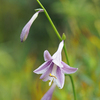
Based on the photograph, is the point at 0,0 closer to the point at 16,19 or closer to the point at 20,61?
the point at 16,19

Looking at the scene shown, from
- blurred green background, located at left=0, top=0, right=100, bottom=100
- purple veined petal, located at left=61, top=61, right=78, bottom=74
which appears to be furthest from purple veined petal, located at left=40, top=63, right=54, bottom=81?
blurred green background, located at left=0, top=0, right=100, bottom=100

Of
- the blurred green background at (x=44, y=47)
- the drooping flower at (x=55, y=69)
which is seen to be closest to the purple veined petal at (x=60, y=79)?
the drooping flower at (x=55, y=69)

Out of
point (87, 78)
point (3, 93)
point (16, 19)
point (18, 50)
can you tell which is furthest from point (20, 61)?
point (87, 78)

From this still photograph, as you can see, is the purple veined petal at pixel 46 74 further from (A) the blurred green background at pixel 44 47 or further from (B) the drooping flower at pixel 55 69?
(A) the blurred green background at pixel 44 47

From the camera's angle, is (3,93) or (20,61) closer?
(3,93)

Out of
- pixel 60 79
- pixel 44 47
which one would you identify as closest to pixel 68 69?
pixel 60 79

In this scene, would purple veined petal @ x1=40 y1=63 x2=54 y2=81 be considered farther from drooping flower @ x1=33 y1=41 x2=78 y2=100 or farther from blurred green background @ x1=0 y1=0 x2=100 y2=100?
blurred green background @ x1=0 y1=0 x2=100 y2=100

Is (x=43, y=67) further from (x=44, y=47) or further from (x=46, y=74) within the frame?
(x=44, y=47)
